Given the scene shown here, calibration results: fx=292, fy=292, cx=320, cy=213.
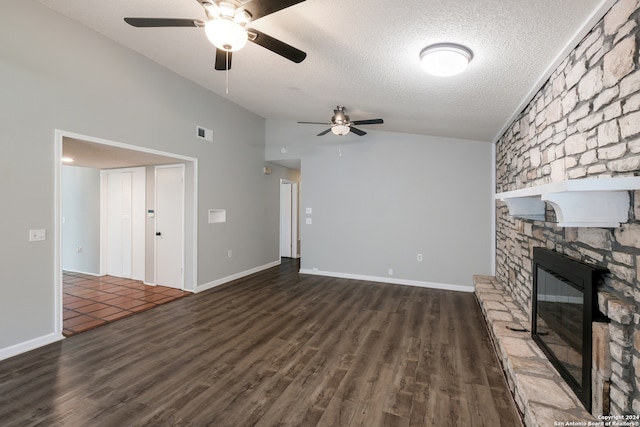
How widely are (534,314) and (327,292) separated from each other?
298 cm

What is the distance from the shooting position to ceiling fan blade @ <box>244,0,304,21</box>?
1716mm

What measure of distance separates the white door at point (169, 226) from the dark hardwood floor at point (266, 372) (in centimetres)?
109

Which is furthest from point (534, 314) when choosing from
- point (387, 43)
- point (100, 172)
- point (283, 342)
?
point (100, 172)

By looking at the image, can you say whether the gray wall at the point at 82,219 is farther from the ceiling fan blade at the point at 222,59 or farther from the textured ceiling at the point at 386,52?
the ceiling fan blade at the point at 222,59

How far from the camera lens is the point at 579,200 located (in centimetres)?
148

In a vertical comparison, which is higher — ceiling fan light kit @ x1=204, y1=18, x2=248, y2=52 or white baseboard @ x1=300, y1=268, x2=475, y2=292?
ceiling fan light kit @ x1=204, y1=18, x2=248, y2=52

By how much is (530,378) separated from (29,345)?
172 inches

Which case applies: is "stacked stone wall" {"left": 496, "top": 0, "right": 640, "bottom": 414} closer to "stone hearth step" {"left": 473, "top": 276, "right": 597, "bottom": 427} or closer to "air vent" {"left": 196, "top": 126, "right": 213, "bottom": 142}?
"stone hearth step" {"left": 473, "top": 276, "right": 597, "bottom": 427}

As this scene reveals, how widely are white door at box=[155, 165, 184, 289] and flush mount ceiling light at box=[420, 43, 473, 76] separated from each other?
13.5 ft

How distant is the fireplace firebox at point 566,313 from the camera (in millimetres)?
1640

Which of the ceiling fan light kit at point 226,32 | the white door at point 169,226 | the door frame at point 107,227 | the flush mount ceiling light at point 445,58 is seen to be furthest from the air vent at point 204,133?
the flush mount ceiling light at point 445,58

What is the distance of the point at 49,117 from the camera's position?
3014 mm

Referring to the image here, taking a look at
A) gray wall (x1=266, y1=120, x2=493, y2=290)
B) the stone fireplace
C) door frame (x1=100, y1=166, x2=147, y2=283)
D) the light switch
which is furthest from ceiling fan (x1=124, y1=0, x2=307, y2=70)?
door frame (x1=100, y1=166, x2=147, y2=283)

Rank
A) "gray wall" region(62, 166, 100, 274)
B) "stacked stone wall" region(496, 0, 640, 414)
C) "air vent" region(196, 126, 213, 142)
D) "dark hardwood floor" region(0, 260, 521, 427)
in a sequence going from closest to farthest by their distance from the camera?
1. "stacked stone wall" region(496, 0, 640, 414)
2. "dark hardwood floor" region(0, 260, 521, 427)
3. "air vent" region(196, 126, 213, 142)
4. "gray wall" region(62, 166, 100, 274)
